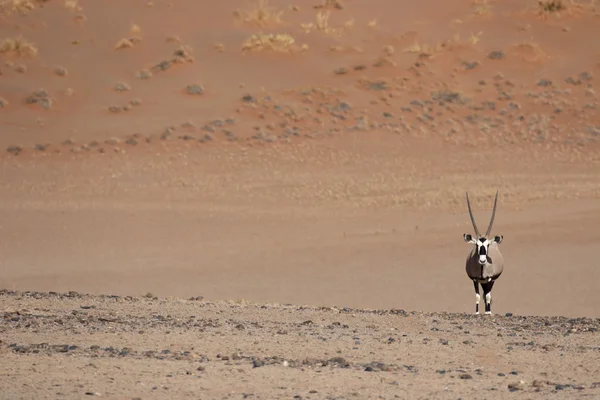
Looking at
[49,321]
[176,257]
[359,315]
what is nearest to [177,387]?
[49,321]

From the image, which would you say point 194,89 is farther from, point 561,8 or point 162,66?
point 561,8

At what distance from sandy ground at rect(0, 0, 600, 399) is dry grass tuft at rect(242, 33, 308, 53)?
3.8 inches

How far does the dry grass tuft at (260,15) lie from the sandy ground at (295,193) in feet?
0.28

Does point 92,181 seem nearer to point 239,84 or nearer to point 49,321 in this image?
point 239,84

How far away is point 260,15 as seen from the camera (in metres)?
41.6

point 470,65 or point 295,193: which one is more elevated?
point 470,65

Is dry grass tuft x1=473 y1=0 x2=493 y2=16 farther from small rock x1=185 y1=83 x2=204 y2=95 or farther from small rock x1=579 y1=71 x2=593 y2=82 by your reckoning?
small rock x1=185 y1=83 x2=204 y2=95

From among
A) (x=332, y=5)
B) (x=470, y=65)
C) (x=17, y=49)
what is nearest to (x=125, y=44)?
(x=17, y=49)

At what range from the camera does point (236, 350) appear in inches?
393

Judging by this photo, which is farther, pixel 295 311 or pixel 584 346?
pixel 295 311

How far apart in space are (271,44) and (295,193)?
12.5 meters

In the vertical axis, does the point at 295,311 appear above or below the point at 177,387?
above

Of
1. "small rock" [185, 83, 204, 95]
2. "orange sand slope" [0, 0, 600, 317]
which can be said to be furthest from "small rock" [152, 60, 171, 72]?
"small rock" [185, 83, 204, 95]

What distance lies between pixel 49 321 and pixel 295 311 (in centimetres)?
303
